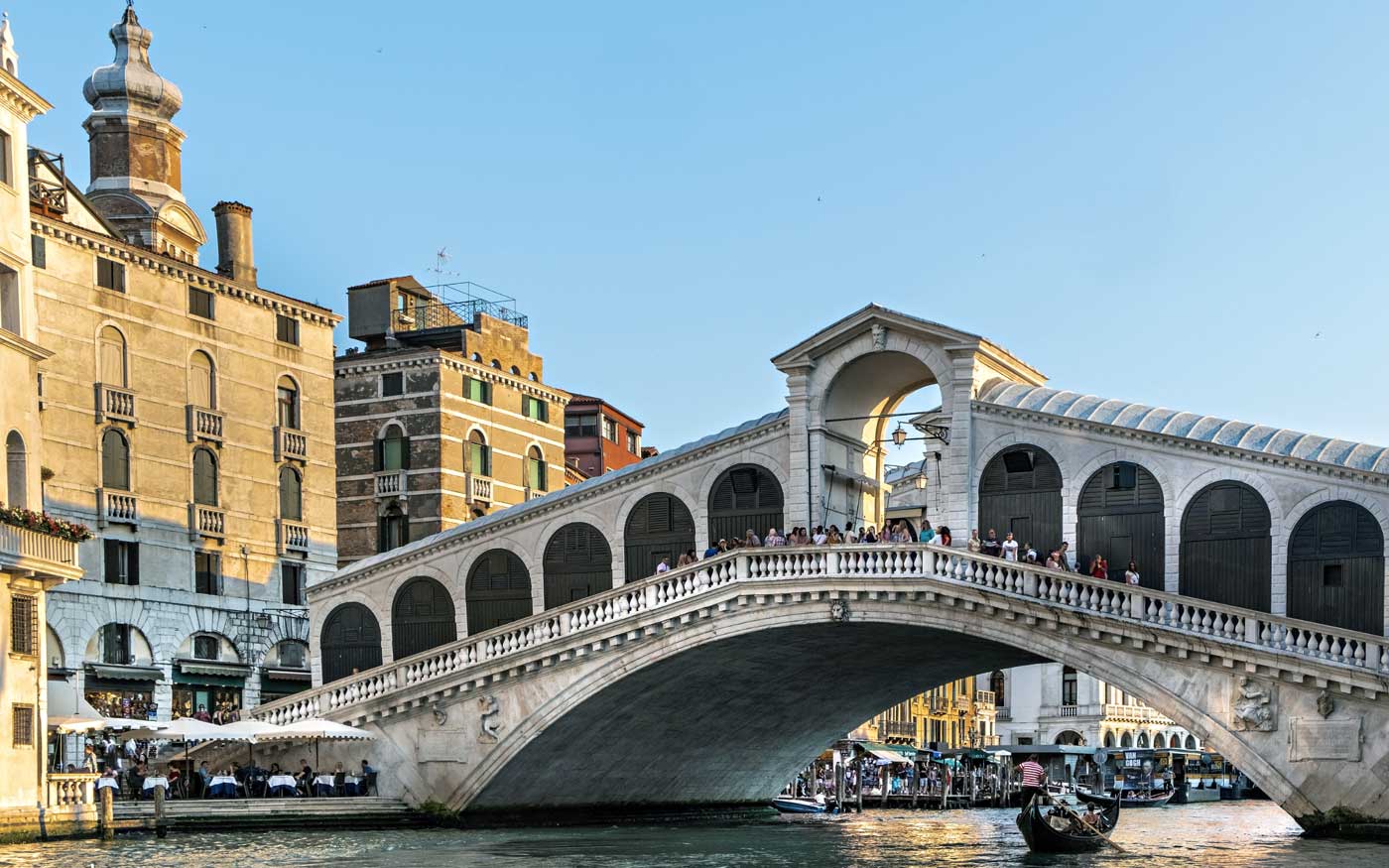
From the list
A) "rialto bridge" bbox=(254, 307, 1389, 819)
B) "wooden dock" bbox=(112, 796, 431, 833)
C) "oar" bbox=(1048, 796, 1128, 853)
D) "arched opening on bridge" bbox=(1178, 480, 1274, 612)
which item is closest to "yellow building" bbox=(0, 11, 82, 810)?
"wooden dock" bbox=(112, 796, 431, 833)

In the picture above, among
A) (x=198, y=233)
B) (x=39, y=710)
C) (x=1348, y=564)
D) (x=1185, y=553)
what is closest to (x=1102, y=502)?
(x=1185, y=553)

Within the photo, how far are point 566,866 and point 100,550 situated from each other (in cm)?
1906

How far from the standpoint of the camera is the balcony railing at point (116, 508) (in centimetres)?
4531

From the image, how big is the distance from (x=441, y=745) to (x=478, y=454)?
1966 centimetres

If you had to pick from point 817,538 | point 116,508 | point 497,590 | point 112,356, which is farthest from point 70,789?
point 112,356

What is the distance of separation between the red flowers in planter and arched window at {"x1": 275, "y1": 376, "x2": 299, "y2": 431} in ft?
59.6

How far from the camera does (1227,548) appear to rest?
123ft

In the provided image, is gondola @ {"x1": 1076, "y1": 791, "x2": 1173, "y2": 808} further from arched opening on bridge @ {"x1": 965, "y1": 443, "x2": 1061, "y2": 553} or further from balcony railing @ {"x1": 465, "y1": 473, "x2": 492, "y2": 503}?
arched opening on bridge @ {"x1": 965, "y1": 443, "x2": 1061, "y2": 553}

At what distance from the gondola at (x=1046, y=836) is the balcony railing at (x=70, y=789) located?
15.7 metres

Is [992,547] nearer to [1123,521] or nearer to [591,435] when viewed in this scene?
[1123,521]

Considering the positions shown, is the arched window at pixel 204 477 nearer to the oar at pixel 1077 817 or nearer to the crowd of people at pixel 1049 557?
the crowd of people at pixel 1049 557

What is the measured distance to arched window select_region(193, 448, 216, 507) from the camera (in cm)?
4866

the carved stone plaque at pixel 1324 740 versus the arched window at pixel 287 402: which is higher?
the arched window at pixel 287 402

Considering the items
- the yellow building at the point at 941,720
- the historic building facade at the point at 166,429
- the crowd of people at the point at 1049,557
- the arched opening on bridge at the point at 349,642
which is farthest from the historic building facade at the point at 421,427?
the crowd of people at the point at 1049,557
